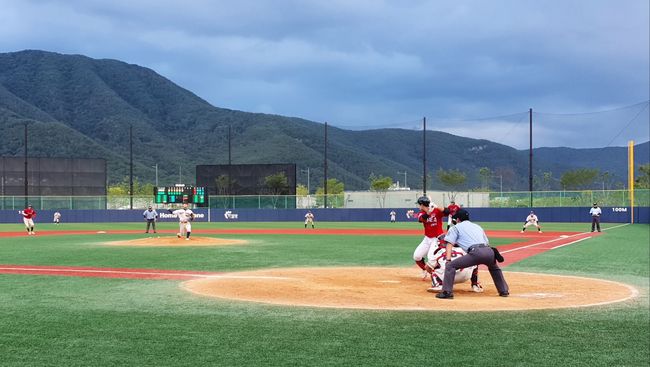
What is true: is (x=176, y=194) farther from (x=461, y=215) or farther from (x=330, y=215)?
(x=461, y=215)

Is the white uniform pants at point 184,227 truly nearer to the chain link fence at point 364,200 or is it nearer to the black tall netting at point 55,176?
the chain link fence at point 364,200

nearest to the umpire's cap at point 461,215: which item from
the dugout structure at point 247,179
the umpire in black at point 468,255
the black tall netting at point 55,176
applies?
the umpire in black at point 468,255

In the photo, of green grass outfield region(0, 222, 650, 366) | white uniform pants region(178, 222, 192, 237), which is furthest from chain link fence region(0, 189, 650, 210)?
green grass outfield region(0, 222, 650, 366)

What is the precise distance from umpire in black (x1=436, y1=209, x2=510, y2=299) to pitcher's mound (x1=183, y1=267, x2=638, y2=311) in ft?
0.75

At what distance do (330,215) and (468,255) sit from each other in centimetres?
5722

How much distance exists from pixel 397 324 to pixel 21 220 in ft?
201

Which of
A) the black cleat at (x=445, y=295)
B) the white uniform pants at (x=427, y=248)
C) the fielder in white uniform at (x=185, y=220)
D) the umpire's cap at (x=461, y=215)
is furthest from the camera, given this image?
the fielder in white uniform at (x=185, y=220)

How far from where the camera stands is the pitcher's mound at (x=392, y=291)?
1070 centimetres

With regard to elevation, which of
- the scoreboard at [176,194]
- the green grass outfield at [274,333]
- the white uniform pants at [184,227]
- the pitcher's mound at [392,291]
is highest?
the scoreboard at [176,194]

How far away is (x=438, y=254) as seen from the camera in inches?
513

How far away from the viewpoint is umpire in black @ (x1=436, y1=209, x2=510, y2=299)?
11.3 meters

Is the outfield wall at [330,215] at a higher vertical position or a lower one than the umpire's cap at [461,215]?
lower

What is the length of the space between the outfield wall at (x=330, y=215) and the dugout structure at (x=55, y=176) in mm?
30430

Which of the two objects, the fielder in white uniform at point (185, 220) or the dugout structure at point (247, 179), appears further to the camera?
the dugout structure at point (247, 179)
